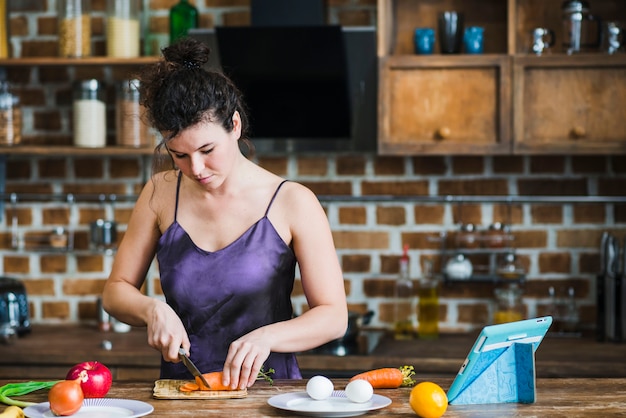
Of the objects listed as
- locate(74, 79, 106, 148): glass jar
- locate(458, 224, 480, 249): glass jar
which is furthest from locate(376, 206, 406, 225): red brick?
locate(74, 79, 106, 148): glass jar

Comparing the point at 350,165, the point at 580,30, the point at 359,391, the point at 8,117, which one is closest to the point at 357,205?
the point at 350,165

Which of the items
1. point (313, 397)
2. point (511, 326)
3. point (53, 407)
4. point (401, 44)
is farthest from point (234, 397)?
point (401, 44)

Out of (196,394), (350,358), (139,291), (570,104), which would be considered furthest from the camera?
(570,104)

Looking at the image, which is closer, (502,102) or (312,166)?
(502,102)

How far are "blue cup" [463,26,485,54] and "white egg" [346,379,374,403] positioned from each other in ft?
6.32

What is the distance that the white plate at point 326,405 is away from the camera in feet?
5.90

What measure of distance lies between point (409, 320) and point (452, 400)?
1.81 meters

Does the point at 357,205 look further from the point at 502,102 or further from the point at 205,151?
the point at 205,151

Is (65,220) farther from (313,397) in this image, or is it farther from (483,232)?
(313,397)

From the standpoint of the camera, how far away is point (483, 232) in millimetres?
3725

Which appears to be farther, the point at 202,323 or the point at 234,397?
the point at 202,323

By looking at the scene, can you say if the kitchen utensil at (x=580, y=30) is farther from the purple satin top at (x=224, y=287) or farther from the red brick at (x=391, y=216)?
the purple satin top at (x=224, y=287)

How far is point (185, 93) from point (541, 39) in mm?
1782

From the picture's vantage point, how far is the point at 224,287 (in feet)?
7.75
